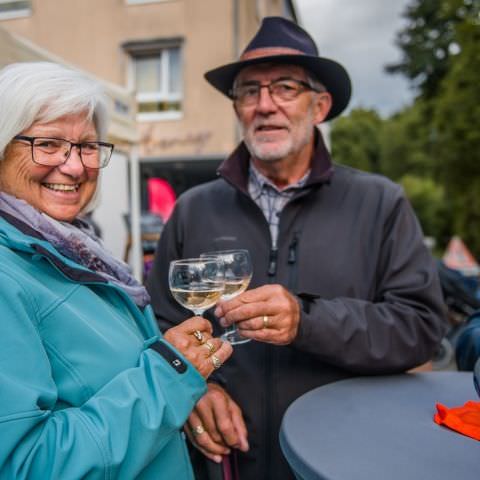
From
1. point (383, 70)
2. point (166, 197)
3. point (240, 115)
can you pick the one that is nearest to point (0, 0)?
point (166, 197)

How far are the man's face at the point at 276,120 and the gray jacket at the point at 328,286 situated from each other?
140mm

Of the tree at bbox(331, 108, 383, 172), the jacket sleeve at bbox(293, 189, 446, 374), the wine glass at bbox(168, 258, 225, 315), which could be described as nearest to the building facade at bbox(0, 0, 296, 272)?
the jacket sleeve at bbox(293, 189, 446, 374)

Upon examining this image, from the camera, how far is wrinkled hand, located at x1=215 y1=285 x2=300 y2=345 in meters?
1.52

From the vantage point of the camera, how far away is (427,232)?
32.4m

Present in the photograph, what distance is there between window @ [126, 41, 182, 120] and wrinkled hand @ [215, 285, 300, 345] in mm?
12845

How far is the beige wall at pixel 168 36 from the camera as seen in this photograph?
13445 millimetres

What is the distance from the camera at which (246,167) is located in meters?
2.25

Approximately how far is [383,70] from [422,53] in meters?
2.33

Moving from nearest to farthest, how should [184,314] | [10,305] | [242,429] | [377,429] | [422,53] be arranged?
[10,305], [377,429], [242,429], [184,314], [422,53]

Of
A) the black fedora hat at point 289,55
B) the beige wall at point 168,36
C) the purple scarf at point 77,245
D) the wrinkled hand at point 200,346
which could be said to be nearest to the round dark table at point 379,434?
the wrinkled hand at point 200,346

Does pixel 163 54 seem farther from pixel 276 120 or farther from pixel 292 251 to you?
pixel 292 251

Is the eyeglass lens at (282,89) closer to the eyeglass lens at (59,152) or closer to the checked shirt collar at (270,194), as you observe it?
the checked shirt collar at (270,194)

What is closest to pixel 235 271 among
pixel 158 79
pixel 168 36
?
pixel 158 79

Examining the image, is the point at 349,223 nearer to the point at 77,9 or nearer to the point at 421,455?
the point at 421,455
